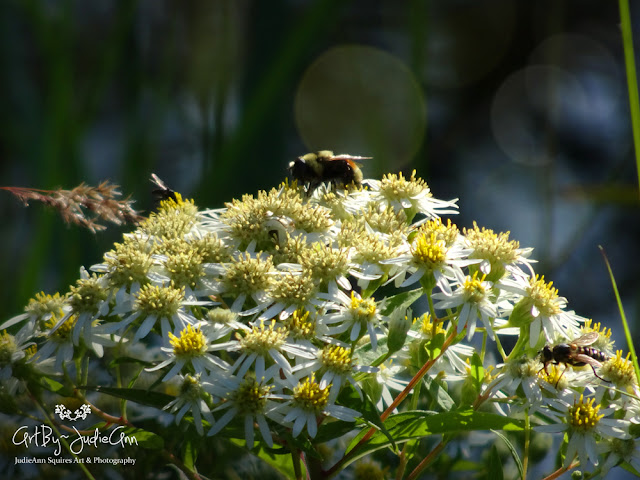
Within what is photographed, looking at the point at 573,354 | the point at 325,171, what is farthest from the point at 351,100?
the point at 573,354

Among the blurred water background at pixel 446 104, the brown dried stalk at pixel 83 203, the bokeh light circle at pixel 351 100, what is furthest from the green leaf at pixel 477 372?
the bokeh light circle at pixel 351 100

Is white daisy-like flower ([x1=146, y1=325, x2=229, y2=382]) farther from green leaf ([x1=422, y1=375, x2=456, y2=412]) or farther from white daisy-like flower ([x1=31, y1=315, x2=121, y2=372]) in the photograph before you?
green leaf ([x1=422, y1=375, x2=456, y2=412])

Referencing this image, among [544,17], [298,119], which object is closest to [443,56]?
[544,17]

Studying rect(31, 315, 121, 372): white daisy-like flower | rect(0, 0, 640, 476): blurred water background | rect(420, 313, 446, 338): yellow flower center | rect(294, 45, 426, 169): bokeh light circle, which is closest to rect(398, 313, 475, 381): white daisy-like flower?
rect(420, 313, 446, 338): yellow flower center

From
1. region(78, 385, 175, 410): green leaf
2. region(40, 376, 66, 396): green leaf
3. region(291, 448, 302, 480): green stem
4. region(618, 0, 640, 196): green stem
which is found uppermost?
region(618, 0, 640, 196): green stem

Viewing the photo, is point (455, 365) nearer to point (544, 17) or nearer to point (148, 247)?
point (148, 247)

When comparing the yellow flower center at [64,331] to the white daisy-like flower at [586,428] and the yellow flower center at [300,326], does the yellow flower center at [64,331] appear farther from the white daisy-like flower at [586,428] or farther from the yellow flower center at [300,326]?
the white daisy-like flower at [586,428]
